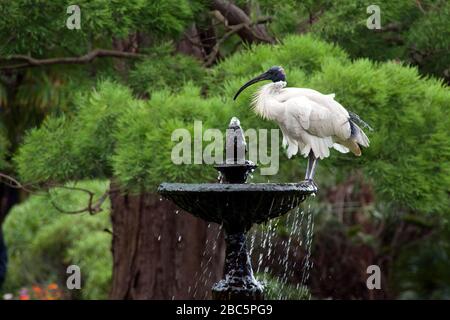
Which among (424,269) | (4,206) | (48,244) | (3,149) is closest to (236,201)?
(3,149)

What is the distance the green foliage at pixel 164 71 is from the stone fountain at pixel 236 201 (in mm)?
1963

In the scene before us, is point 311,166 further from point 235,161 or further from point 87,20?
point 87,20

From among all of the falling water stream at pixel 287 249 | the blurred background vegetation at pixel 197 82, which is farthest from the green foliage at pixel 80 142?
the falling water stream at pixel 287 249

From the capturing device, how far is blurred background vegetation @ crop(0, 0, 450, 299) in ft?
18.9

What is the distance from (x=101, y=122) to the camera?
6145 millimetres

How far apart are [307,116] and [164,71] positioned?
215 cm

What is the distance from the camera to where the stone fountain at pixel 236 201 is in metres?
4.57

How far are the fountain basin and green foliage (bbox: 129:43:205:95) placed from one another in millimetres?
2006

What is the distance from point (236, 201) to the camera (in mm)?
4629

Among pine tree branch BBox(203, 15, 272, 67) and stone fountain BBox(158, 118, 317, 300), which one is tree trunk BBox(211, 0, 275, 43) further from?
stone fountain BBox(158, 118, 317, 300)

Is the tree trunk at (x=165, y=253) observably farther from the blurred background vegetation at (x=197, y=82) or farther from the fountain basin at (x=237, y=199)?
the fountain basin at (x=237, y=199)

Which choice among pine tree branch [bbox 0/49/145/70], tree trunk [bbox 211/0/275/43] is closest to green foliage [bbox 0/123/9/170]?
pine tree branch [bbox 0/49/145/70]
